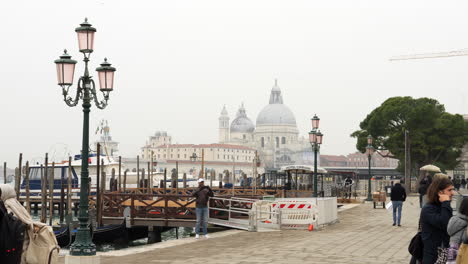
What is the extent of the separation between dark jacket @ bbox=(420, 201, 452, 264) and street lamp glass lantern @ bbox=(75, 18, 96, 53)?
291 inches

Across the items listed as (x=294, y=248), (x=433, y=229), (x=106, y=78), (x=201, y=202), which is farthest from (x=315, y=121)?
(x=433, y=229)

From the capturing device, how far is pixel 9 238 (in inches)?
239

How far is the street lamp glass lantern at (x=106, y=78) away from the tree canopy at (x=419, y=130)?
2132 inches

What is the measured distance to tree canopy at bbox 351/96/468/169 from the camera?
6481 centimetres

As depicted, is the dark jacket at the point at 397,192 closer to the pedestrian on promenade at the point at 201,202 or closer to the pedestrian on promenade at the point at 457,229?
the pedestrian on promenade at the point at 201,202

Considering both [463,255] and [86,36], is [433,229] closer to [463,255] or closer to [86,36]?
[463,255]

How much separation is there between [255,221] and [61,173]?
107ft

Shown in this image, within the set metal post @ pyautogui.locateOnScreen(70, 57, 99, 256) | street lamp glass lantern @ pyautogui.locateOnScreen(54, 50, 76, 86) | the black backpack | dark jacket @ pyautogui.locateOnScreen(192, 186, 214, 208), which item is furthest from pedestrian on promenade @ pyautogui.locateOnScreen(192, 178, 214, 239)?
the black backpack

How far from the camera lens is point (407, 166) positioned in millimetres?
59938

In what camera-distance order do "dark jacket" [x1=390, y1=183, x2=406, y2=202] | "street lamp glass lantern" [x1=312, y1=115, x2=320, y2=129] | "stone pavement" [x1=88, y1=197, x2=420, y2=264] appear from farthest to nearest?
"street lamp glass lantern" [x1=312, y1=115, x2=320, y2=129] → "dark jacket" [x1=390, y1=183, x2=406, y2=202] → "stone pavement" [x1=88, y1=197, x2=420, y2=264]

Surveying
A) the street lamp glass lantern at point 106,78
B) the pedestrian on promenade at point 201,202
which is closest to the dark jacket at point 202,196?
the pedestrian on promenade at point 201,202

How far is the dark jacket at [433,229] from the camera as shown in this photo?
272 inches

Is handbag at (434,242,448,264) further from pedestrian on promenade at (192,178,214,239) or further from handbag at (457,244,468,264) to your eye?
pedestrian on promenade at (192,178,214,239)

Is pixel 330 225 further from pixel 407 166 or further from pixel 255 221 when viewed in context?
pixel 407 166
